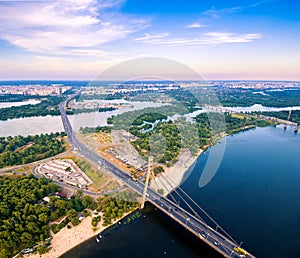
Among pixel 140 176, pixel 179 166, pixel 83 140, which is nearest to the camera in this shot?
pixel 140 176

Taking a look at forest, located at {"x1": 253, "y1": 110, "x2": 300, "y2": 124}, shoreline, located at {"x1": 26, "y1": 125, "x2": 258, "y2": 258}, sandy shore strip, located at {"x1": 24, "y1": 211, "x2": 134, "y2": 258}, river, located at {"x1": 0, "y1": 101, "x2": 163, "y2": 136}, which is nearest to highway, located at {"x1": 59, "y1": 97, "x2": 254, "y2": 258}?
shoreline, located at {"x1": 26, "y1": 125, "x2": 258, "y2": 258}

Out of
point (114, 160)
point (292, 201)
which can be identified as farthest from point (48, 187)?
point (292, 201)

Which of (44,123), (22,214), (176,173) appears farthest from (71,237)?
(44,123)

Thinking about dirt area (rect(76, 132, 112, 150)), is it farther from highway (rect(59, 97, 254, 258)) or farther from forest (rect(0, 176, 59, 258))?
forest (rect(0, 176, 59, 258))

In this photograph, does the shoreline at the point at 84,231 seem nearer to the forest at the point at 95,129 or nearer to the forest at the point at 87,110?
the forest at the point at 95,129

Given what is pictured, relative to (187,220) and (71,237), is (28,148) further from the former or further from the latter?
(187,220)

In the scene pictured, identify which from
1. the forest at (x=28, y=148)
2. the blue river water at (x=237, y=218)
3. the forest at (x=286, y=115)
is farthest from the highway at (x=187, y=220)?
the forest at (x=286, y=115)

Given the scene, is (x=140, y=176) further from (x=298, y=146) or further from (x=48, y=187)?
(x=298, y=146)
